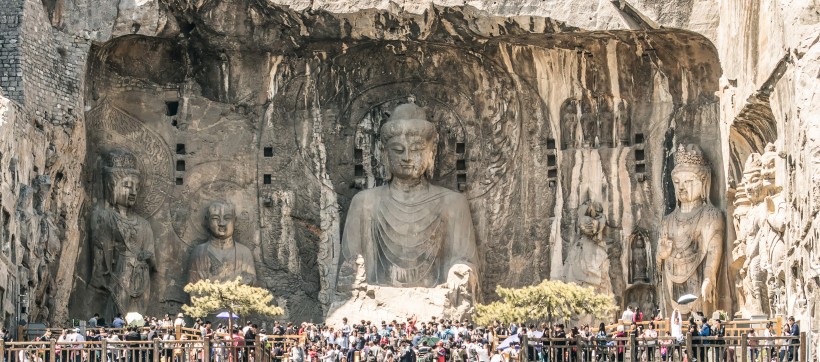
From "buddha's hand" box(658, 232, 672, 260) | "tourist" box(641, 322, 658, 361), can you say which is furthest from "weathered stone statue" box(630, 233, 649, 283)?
"tourist" box(641, 322, 658, 361)

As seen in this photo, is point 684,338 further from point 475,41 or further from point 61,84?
point 61,84

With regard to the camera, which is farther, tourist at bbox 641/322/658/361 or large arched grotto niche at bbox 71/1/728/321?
large arched grotto niche at bbox 71/1/728/321

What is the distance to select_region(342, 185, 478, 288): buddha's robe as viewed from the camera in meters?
45.5

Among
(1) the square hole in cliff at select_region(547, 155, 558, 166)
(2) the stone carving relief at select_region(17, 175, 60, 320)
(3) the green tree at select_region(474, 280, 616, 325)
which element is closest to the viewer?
(2) the stone carving relief at select_region(17, 175, 60, 320)

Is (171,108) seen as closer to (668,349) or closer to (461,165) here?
(461,165)

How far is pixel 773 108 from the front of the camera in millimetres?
39688

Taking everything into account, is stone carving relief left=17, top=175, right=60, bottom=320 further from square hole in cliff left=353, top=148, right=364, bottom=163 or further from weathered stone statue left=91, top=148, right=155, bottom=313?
square hole in cliff left=353, top=148, right=364, bottom=163

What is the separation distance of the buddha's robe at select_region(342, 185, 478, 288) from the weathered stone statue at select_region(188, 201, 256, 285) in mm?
1982

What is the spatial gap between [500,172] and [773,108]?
8.04 metres

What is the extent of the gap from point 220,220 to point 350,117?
136 inches

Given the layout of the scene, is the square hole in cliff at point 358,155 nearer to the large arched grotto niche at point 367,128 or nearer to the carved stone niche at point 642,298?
the large arched grotto niche at point 367,128

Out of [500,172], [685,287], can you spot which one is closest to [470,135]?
[500,172]

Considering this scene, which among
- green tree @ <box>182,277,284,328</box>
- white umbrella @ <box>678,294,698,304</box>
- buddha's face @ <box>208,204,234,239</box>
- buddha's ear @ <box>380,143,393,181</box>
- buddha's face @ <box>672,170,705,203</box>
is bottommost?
white umbrella @ <box>678,294,698,304</box>

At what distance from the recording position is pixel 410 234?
4578 cm
